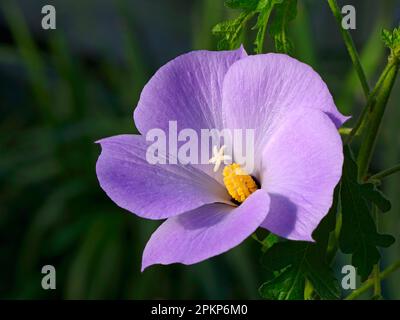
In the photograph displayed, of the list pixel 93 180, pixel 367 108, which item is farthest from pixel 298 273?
pixel 93 180

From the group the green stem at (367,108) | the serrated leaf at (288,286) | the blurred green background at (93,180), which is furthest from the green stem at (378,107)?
the blurred green background at (93,180)

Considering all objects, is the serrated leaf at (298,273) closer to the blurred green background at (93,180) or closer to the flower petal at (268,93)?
the flower petal at (268,93)

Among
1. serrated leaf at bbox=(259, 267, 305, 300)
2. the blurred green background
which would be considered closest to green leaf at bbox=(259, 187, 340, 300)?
serrated leaf at bbox=(259, 267, 305, 300)

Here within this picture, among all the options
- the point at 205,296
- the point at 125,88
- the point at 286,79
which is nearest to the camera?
the point at 286,79

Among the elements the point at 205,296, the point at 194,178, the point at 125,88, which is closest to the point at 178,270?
the point at 205,296

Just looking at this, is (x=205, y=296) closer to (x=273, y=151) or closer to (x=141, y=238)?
(x=141, y=238)

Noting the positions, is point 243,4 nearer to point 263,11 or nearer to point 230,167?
point 263,11

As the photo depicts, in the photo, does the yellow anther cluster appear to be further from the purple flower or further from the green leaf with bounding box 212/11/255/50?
the green leaf with bounding box 212/11/255/50
